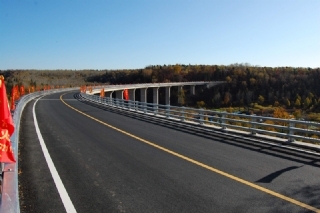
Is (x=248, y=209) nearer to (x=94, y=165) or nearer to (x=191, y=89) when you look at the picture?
(x=94, y=165)

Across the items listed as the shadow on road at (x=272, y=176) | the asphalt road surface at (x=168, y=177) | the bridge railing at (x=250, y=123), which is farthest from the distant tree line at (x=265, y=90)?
the shadow on road at (x=272, y=176)

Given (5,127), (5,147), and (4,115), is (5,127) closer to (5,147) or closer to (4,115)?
(4,115)

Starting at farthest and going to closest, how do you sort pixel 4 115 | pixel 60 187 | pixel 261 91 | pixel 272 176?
pixel 261 91, pixel 272 176, pixel 60 187, pixel 4 115

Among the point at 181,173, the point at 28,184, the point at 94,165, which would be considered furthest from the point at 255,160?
the point at 28,184

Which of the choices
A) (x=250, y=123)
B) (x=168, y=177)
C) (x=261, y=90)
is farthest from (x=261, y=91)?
(x=168, y=177)

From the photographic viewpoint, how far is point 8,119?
228 inches

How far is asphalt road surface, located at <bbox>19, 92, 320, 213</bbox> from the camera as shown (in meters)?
5.52

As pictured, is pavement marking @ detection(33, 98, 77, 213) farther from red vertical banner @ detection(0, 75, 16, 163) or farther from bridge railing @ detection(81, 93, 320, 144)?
bridge railing @ detection(81, 93, 320, 144)

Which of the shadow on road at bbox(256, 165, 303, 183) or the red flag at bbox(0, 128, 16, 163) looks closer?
the red flag at bbox(0, 128, 16, 163)

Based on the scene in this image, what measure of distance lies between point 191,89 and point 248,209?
141m

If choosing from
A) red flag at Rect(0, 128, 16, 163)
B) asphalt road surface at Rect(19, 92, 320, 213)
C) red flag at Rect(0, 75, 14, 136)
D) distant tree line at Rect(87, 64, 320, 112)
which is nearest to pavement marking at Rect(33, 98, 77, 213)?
asphalt road surface at Rect(19, 92, 320, 213)

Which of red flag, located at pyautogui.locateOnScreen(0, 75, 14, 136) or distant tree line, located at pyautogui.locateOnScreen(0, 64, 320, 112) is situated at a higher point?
red flag, located at pyautogui.locateOnScreen(0, 75, 14, 136)

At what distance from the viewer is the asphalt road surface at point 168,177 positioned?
552cm

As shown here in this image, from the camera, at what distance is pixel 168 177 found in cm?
716
